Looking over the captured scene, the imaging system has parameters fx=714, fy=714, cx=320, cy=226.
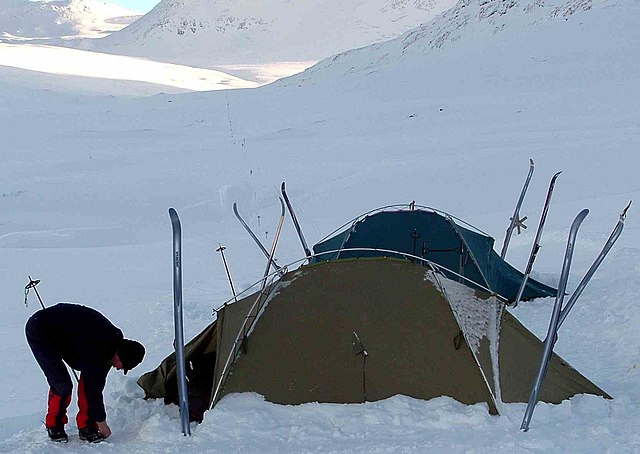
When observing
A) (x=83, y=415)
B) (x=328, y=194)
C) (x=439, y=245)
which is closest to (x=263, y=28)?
(x=328, y=194)

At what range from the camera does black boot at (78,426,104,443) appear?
13.2ft

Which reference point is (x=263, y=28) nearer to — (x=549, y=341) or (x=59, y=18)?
(x=59, y=18)

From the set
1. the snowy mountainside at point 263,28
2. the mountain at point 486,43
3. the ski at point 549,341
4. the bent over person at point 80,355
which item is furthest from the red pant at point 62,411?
the snowy mountainside at point 263,28

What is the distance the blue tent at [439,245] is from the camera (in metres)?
7.01

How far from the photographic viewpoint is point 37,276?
8.87 m

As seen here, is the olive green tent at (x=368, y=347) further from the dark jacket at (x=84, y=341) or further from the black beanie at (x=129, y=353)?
the dark jacket at (x=84, y=341)

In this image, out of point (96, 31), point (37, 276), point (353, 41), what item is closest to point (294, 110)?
point (37, 276)

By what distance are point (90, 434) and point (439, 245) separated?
4.07 meters

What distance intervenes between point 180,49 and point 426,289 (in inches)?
3870

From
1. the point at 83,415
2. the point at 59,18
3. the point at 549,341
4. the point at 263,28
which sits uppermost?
the point at 59,18

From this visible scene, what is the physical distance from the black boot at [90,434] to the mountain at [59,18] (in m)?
127

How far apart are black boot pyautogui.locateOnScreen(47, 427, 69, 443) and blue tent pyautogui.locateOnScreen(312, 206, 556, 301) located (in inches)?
132

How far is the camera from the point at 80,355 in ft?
12.7

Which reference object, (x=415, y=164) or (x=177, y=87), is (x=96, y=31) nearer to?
(x=177, y=87)
